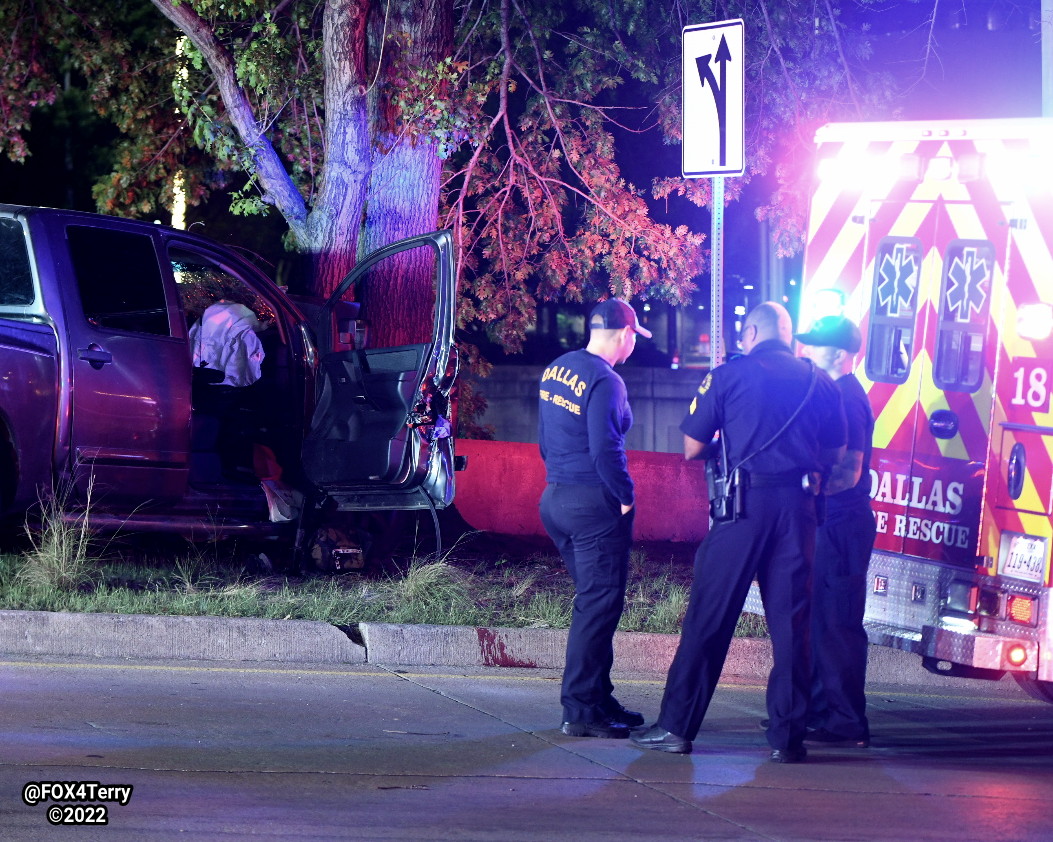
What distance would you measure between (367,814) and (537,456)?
672 centimetres

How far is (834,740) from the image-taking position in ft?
21.2

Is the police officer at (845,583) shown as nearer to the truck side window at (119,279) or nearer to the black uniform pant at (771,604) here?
the black uniform pant at (771,604)

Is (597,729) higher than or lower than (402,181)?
lower

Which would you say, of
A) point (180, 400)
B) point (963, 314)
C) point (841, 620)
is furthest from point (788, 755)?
point (180, 400)

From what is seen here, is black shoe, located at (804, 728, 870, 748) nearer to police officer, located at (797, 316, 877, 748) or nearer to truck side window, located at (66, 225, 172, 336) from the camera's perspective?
police officer, located at (797, 316, 877, 748)

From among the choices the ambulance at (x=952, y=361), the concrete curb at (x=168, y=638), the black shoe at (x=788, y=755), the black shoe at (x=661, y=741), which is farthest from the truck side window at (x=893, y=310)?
the concrete curb at (x=168, y=638)

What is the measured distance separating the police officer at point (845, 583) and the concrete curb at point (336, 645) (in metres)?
1.52

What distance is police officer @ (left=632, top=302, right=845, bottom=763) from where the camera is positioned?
6.04 metres

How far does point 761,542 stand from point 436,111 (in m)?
5.65

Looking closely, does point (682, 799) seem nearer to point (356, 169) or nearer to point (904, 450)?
point (904, 450)

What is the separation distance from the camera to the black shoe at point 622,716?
6422 millimetres

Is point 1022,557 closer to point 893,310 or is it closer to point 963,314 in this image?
point 963,314

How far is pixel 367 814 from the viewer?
5.04 m

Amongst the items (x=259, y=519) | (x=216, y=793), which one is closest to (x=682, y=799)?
(x=216, y=793)
